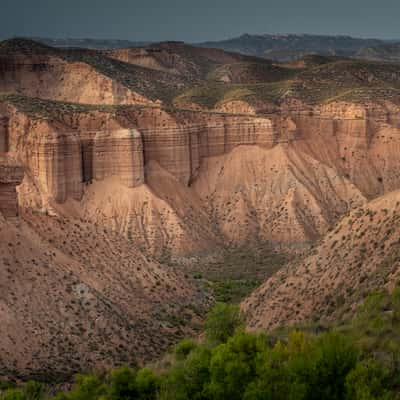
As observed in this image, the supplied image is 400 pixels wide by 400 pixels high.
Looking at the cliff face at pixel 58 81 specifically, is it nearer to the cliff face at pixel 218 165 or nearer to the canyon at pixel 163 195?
the canyon at pixel 163 195

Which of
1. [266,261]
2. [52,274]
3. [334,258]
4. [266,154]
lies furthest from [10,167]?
[266,154]

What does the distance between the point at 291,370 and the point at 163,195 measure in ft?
134

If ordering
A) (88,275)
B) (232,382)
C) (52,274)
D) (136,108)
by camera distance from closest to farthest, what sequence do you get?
(232,382), (52,274), (88,275), (136,108)

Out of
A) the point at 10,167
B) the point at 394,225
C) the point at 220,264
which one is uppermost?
the point at 10,167

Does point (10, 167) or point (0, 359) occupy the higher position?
point (10, 167)

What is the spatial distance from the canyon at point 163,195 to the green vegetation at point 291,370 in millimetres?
4784

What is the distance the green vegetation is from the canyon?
4.78 metres

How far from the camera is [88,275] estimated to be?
123 feet

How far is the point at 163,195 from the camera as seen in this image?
194 feet

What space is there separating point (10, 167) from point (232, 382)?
19.8 meters

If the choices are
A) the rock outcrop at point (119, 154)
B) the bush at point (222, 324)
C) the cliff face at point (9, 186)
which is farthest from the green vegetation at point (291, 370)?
the rock outcrop at point (119, 154)

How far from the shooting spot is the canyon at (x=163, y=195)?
32.5 metres

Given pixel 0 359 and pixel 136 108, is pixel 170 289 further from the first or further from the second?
pixel 136 108

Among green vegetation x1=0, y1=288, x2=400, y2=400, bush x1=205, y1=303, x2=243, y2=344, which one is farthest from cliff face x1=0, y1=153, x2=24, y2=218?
green vegetation x1=0, y1=288, x2=400, y2=400
